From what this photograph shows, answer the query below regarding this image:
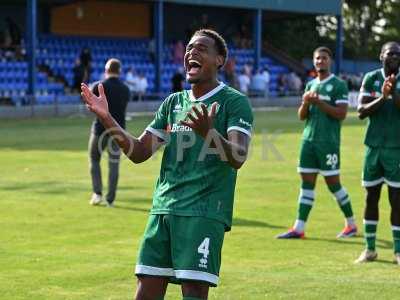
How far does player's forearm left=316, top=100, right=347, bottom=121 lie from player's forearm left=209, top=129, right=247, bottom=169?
5447mm

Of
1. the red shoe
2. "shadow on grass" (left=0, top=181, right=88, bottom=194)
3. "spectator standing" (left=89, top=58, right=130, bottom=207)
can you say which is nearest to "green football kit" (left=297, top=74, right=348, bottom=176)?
the red shoe

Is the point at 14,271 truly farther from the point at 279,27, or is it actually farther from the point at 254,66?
the point at 279,27

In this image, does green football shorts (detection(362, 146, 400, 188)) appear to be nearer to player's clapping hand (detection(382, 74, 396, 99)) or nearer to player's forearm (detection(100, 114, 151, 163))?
player's clapping hand (detection(382, 74, 396, 99))

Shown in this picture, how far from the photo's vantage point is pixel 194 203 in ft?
17.0

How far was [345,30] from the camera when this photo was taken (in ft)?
233

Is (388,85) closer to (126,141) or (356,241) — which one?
(356,241)

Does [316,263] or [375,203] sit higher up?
[375,203]

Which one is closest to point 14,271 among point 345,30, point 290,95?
point 290,95

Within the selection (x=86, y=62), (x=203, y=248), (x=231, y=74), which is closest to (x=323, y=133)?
(x=203, y=248)

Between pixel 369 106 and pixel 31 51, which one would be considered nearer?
pixel 369 106

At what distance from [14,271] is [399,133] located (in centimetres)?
408

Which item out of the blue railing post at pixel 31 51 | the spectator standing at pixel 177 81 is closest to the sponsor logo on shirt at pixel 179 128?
the blue railing post at pixel 31 51

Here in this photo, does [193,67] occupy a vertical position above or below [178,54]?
above

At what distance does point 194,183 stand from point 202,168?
101mm
